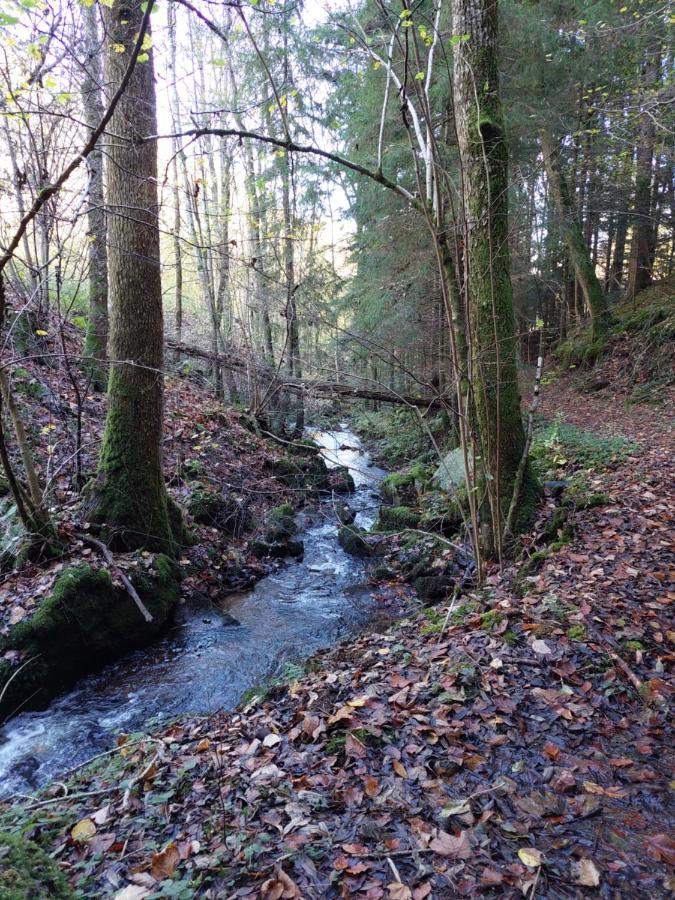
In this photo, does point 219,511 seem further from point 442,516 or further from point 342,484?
point 342,484

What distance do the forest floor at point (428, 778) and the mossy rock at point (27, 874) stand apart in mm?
145

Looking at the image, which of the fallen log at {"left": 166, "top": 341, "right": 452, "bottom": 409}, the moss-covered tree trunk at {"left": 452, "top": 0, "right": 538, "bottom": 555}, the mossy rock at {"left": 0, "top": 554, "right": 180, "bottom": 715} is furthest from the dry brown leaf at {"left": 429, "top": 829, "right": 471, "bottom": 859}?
the fallen log at {"left": 166, "top": 341, "right": 452, "bottom": 409}

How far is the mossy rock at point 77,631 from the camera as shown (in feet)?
14.2

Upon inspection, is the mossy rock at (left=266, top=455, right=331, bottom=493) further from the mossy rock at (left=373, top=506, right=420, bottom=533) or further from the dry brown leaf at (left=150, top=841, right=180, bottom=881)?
the dry brown leaf at (left=150, top=841, right=180, bottom=881)

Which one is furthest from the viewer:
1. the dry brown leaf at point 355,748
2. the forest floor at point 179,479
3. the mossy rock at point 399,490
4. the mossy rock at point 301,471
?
the mossy rock at point 301,471

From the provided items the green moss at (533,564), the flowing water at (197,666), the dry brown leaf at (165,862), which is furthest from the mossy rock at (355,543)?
the dry brown leaf at (165,862)

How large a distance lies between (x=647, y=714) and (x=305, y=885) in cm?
209

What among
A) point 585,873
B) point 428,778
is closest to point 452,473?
point 428,778

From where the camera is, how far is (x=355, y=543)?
26.8 ft

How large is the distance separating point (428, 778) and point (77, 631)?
3852mm

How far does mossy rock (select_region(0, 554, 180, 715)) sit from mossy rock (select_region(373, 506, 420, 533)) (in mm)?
4220

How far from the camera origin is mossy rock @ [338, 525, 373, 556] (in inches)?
316

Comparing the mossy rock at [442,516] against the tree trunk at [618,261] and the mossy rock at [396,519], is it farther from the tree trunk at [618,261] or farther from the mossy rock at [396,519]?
the tree trunk at [618,261]

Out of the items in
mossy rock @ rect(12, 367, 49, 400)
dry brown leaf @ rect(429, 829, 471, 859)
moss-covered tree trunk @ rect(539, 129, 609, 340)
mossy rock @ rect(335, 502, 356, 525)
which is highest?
moss-covered tree trunk @ rect(539, 129, 609, 340)
